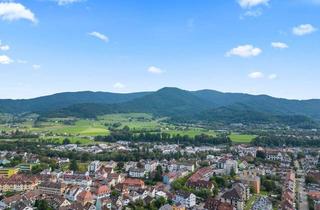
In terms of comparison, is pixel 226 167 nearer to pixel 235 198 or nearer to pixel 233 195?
pixel 233 195

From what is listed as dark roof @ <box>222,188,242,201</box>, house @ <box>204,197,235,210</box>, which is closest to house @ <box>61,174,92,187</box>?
house @ <box>204,197,235,210</box>

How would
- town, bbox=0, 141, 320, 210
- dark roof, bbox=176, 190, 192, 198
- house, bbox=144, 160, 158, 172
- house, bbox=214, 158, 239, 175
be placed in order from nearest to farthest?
town, bbox=0, 141, 320, 210
dark roof, bbox=176, 190, 192, 198
house, bbox=214, 158, 239, 175
house, bbox=144, 160, 158, 172

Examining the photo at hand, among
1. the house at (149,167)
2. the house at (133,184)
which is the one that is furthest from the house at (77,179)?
the house at (149,167)

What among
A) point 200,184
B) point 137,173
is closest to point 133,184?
point 200,184

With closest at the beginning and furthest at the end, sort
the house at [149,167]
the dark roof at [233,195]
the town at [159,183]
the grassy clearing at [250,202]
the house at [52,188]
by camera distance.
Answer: the town at [159,183], the dark roof at [233,195], the grassy clearing at [250,202], the house at [52,188], the house at [149,167]

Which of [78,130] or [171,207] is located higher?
[78,130]

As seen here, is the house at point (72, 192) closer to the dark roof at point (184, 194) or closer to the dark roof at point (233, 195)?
the dark roof at point (184, 194)

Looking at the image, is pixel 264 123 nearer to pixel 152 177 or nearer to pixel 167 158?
pixel 167 158

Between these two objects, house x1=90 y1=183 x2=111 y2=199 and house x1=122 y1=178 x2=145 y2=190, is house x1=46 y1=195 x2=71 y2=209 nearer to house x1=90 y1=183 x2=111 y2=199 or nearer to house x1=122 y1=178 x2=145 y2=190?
house x1=90 y1=183 x2=111 y2=199
